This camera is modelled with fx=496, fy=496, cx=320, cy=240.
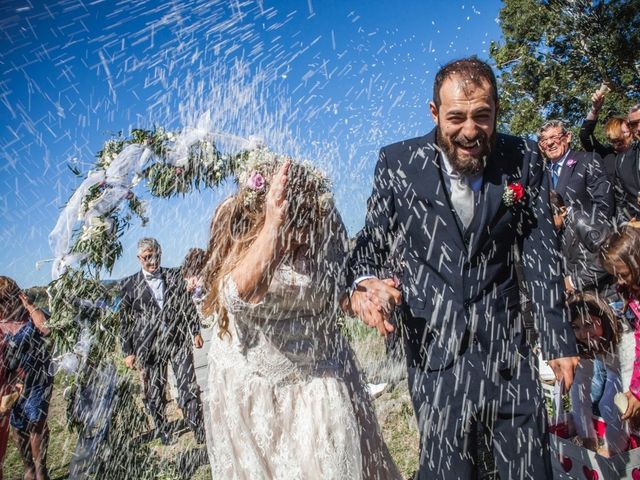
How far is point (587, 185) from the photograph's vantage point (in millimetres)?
5195

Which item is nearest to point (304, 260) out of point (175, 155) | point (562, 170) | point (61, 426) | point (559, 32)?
point (175, 155)

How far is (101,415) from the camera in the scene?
4.80 m

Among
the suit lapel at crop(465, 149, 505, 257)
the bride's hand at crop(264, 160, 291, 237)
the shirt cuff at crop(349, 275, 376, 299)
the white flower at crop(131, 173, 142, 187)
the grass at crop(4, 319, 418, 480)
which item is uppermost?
the white flower at crop(131, 173, 142, 187)

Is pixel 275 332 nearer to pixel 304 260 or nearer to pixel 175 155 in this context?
pixel 304 260

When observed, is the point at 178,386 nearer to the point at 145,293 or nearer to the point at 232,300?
the point at 145,293

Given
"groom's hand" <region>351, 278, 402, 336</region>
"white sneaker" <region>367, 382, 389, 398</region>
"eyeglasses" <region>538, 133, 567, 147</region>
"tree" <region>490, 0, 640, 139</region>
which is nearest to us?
"groom's hand" <region>351, 278, 402, 336</region>

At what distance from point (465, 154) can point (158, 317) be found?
211 inches

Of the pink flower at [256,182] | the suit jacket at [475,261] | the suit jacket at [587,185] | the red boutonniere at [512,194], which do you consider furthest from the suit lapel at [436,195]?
the suit jacket at [587,185]

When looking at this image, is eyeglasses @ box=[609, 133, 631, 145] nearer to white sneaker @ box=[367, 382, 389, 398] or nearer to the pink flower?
white sneaker @ box=[367, 382, 389, 398]

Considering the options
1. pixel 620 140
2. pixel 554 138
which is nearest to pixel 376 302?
pixel 554 138

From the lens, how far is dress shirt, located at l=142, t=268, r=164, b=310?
659cm

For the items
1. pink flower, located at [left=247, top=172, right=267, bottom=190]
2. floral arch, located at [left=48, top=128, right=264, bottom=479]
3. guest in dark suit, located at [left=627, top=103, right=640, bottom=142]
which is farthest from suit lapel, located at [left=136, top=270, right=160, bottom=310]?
guest in dark suit, located at [left=627, top=103, right=640, bottom=142]

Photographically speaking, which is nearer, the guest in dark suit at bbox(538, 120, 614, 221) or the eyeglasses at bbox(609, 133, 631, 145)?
the guest in dark suit at bbox(538, 120, 614, 221)

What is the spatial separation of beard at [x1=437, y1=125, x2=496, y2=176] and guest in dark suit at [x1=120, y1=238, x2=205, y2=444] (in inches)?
194
